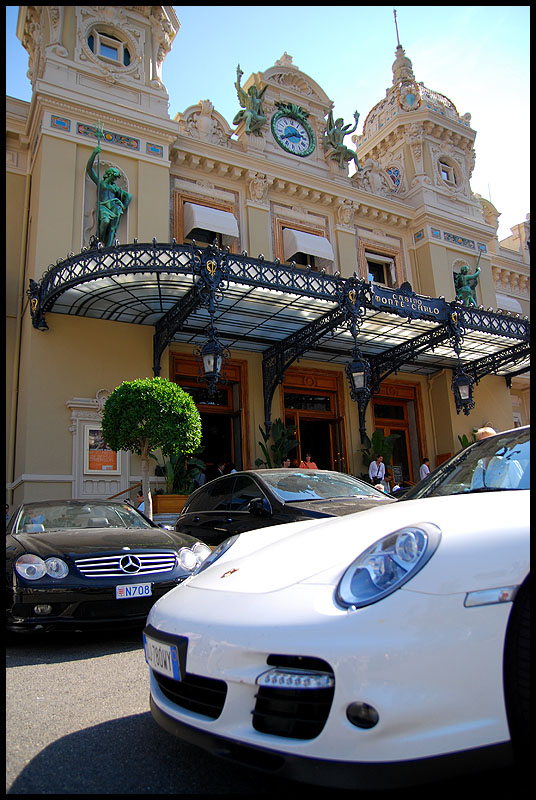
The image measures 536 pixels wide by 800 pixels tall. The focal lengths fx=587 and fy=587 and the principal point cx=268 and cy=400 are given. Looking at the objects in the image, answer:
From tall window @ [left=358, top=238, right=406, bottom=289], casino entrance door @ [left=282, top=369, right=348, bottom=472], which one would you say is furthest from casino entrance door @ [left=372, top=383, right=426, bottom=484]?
tall window @ [left=358, top=238, right=406, bottom=289]

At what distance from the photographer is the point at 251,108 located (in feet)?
60.8

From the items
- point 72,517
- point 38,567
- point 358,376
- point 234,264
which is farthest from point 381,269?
point 38,567

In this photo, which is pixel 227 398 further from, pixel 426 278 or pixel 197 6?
pixel 197 6

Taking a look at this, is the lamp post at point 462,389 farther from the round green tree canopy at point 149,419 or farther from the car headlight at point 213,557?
the car headlight at point 213,557

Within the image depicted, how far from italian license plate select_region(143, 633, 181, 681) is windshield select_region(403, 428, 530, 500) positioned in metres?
1.65

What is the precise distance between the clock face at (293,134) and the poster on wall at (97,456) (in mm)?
11484

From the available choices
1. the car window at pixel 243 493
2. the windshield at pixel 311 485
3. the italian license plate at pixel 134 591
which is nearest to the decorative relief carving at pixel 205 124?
the car window at pixel 243 493

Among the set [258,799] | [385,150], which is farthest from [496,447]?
[385,150]

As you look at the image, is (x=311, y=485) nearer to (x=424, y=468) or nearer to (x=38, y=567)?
(x=38, y=567)

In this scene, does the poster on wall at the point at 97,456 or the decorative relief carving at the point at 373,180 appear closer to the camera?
the poster on wall at the point at 97,456

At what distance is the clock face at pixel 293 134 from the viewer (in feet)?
63.0

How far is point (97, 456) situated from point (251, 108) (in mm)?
12141

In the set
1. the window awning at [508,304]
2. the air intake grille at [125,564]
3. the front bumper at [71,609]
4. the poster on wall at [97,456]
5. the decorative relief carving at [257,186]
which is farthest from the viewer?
the window awning at [508,304]

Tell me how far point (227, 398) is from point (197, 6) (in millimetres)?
14688
